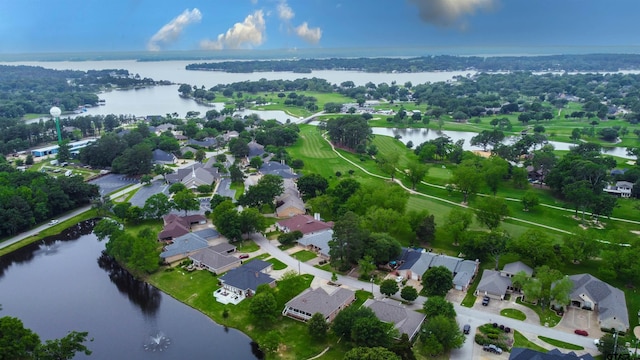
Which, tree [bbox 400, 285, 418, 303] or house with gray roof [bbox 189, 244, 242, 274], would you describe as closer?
tree [bbox 400, 285, 418, 303]

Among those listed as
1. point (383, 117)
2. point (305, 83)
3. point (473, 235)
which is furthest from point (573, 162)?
point (305, 83)

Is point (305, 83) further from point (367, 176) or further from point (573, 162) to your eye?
point (573, 162)

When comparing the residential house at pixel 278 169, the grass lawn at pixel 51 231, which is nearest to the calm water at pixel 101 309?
the grass lawn at pixel 51 231

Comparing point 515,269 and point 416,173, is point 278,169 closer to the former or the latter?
point 416,173

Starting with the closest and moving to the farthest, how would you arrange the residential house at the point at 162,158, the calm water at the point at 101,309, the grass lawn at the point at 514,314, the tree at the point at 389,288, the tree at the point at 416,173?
the calm water at the point at 101,309
the grass lawn at the point at 514,314
the tree at the point at 389,288
the tree at the point at 416,173
the residential house at the point at 162,158

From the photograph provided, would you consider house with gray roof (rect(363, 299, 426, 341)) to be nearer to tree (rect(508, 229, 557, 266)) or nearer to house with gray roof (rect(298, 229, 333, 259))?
house with gray roof (rect(298, 229, 333, 259))

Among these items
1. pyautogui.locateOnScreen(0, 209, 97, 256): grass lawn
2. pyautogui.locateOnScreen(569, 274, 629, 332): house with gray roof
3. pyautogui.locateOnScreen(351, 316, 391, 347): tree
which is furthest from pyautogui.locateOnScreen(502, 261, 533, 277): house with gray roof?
pyautogui.locateOnScreen(0, 209, 97, 256): grass lawn

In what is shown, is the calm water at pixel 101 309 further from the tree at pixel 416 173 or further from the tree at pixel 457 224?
the tree at pixel 416 173
